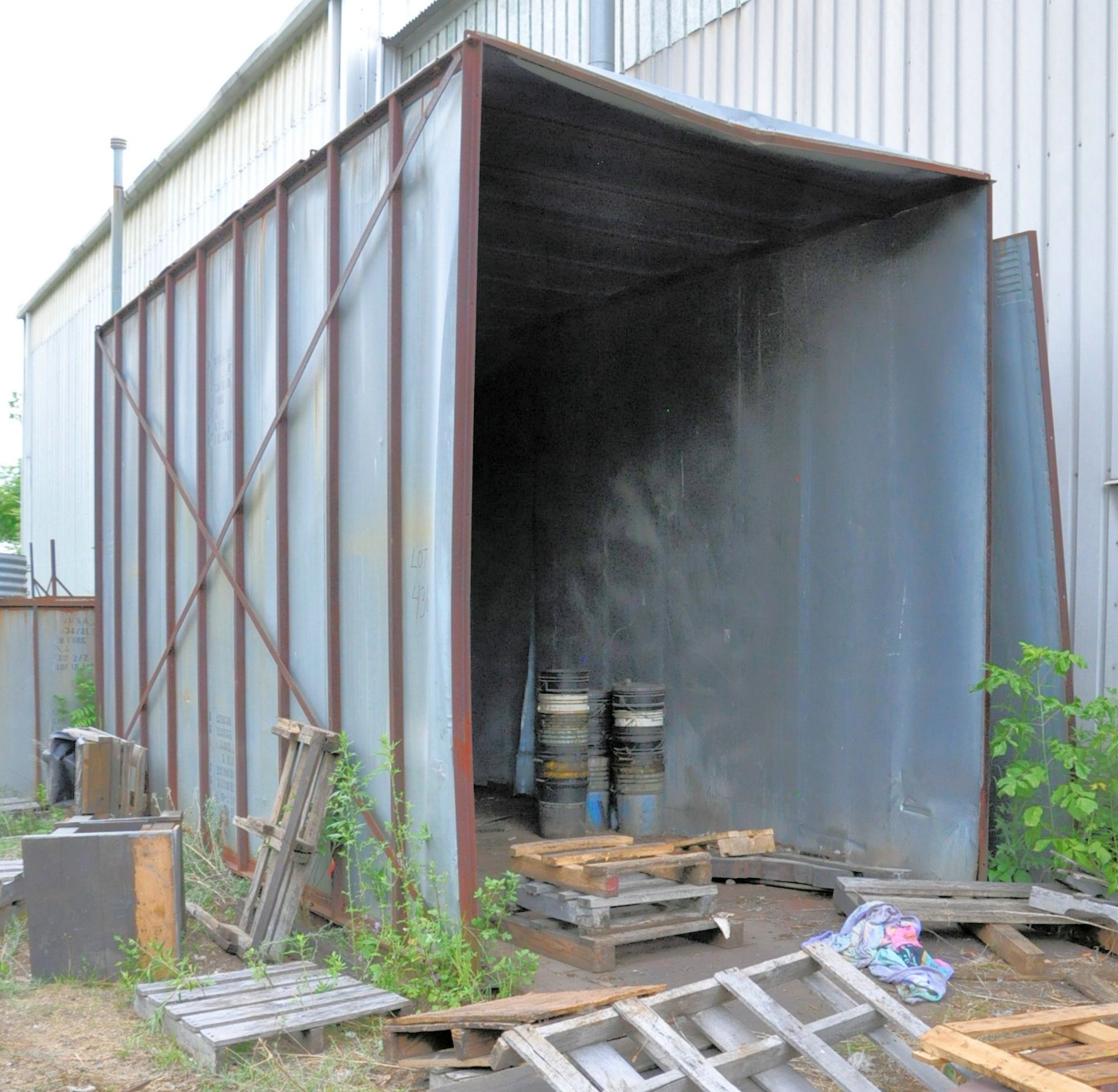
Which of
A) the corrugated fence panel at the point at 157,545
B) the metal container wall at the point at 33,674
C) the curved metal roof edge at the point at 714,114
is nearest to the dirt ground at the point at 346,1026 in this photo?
the corrugated fence panel at the point at 157,545

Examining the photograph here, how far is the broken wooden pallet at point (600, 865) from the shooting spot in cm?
600

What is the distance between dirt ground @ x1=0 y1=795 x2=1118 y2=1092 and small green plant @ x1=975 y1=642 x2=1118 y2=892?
0.57m

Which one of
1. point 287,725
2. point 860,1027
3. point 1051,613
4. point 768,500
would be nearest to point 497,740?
point 768,500

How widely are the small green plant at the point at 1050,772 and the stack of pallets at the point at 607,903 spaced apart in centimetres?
170

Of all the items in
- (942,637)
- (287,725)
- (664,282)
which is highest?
(664,282)

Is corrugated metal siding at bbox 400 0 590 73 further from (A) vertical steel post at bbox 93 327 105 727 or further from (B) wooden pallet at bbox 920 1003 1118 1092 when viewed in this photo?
(B) wooden pallet at bbox 920 1003 1118 1092

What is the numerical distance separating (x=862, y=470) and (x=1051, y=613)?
149 cm

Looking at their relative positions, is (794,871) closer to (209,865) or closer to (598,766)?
(598,766)

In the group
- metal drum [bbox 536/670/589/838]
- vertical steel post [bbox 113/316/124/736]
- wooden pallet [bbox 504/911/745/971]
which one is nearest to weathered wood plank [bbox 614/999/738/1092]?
wooden pallet [bbox 504/911/745/971]

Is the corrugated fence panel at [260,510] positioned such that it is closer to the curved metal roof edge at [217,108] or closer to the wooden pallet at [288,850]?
the wooden pallet at [288,850]

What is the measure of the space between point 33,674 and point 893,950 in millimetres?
8672

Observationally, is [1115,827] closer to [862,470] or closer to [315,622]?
[862,470]

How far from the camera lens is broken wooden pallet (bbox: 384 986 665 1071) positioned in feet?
14.5

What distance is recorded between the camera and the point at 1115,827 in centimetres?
627
